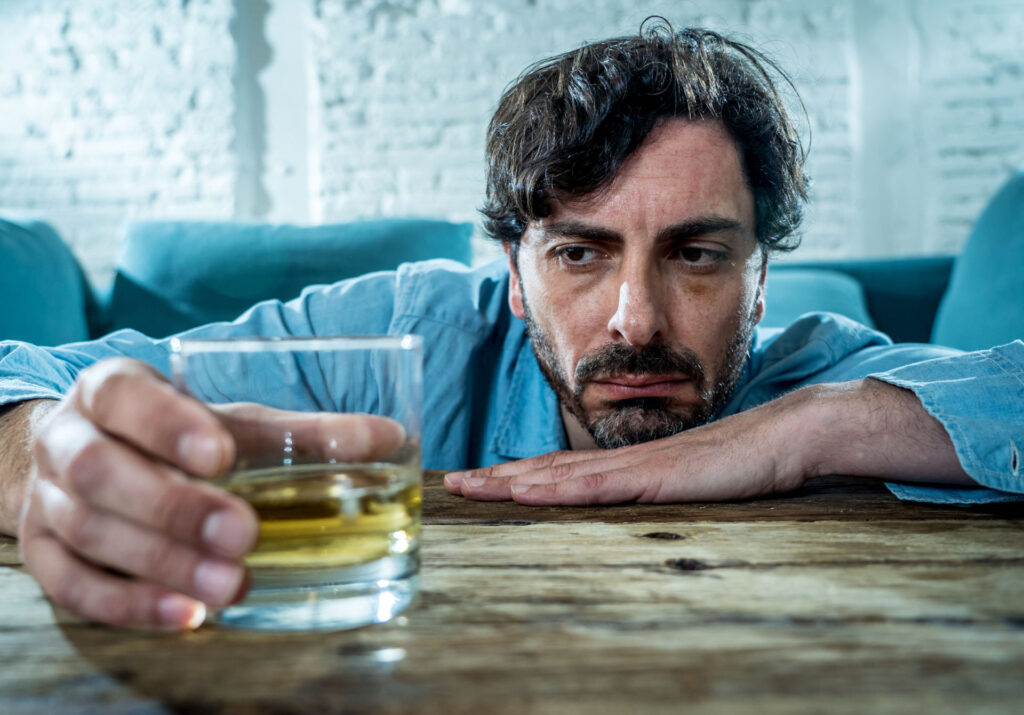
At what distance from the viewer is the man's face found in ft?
3.99

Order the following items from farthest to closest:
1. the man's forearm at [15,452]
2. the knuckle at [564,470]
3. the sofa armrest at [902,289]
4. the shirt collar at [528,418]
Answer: the sofa armrest at [902,289] → the shirt collar at [528,418] → the knuckle at [564,470] → the man's forearm at [15,452]

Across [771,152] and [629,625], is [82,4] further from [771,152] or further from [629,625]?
[629,625]

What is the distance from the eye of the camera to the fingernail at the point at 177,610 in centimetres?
44

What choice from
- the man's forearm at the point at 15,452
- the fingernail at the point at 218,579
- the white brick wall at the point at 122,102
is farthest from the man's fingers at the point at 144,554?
the white brick wall at the point at 122,102

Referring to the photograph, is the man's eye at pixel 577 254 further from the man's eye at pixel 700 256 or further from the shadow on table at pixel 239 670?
the shadow on table at pixel 239 670

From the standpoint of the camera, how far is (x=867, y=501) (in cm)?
77

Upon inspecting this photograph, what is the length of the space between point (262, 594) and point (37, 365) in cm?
79

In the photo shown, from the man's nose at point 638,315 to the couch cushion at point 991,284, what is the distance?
1.26 metres

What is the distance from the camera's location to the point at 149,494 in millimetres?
419

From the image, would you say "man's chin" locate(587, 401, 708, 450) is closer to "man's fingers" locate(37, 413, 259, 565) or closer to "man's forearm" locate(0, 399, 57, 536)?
"man's forearm" locate(0, 399, 57, 536)

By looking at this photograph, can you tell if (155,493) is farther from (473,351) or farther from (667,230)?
(473,351)

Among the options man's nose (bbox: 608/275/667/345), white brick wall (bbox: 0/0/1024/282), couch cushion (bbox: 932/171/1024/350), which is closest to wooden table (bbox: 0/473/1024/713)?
man's nose (bbox: 608/275/667/345)

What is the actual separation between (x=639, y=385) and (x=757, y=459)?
0.39m

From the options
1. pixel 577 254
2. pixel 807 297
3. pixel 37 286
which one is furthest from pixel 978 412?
pixel 37 286
